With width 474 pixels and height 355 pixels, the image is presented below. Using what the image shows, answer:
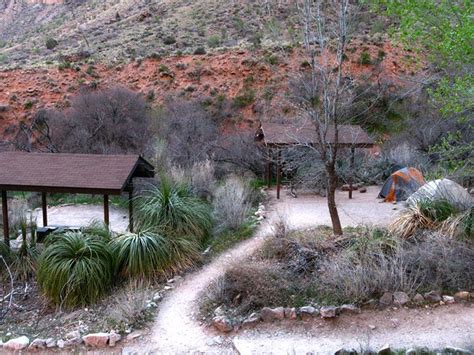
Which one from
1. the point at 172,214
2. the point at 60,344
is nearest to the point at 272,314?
the point at 60,344

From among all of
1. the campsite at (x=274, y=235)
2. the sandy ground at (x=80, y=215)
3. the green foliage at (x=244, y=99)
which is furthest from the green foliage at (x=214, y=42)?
the sandy ground at (x=80, y=215)

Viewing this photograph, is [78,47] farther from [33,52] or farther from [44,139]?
[44,139]

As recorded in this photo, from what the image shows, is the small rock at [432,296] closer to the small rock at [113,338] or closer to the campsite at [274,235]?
the campsite at [274,235]

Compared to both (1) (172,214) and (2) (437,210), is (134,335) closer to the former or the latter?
(1) (172,214)

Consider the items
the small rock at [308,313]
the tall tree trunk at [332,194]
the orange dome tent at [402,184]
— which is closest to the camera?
the small rock at [308,313]

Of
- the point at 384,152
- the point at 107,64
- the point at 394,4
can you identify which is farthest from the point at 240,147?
the point at 107,64

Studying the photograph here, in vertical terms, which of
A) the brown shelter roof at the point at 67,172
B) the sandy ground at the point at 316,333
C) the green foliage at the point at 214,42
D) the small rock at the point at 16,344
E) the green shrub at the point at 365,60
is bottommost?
the small rock at the point at 16,344

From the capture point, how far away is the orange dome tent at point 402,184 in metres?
12.6

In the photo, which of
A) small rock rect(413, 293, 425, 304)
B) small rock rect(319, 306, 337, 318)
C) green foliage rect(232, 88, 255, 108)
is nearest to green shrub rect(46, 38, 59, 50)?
green foliage rect(232, 88, 255, 108)

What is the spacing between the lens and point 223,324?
6078 millimetres

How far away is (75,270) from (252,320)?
300 centimetres

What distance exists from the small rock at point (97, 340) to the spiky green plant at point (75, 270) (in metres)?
1.32

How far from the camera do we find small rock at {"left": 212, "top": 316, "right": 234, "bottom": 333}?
605 centimetres

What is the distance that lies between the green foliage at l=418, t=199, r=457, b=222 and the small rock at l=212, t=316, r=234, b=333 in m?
4.45
